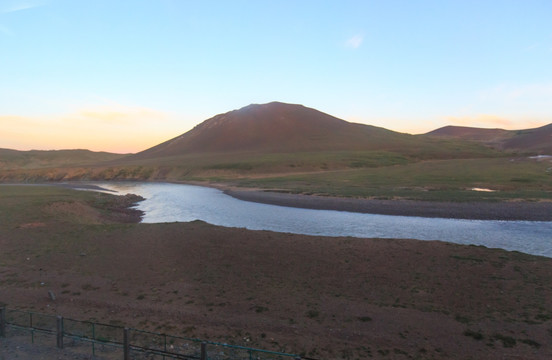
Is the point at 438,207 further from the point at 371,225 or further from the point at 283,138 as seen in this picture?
the point at 283,138

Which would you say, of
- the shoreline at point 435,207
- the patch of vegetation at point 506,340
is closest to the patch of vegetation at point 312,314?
the patch of vegetation at point 506,340

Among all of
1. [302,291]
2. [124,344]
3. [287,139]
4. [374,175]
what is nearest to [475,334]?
[302,291]

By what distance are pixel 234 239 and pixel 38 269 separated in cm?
1029

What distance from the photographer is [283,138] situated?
6772 inches

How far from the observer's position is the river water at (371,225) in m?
25.5

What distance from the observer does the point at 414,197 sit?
4397cm

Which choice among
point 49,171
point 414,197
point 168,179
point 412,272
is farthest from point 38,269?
point 49,171

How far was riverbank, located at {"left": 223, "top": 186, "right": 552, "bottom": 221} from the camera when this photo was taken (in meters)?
34.3

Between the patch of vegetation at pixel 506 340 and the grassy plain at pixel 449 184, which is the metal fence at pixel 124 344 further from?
the grassy plain at pixel 449 184

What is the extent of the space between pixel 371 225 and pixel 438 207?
432 inches

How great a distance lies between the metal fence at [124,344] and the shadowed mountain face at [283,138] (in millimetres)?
133636

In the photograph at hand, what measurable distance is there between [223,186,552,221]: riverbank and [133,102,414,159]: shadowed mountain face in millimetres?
98773

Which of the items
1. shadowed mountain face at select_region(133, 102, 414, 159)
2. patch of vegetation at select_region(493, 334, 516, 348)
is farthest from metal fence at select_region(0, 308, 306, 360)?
shadowed mountain face at select_region(133, 102, 414, 159)

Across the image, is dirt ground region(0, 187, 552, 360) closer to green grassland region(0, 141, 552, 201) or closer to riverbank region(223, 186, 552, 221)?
riverbank region(223, 186, 552, 221)
